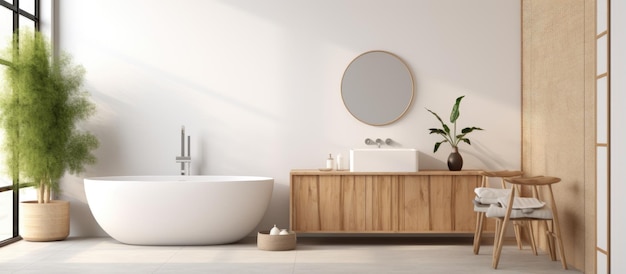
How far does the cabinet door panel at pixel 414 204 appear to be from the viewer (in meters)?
6.16

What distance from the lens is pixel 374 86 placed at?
6.62 m

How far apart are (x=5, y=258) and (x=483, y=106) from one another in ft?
13.7

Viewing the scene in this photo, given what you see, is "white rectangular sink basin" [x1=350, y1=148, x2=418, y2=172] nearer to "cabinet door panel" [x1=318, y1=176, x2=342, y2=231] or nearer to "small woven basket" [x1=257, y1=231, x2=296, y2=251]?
"cabinet door panel" [x1=318, y1=176, x2=342, y2=231]

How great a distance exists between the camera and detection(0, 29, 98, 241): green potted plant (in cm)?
609

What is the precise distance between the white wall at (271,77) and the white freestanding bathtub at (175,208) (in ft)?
2.52

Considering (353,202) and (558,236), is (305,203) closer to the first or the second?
(353,202)

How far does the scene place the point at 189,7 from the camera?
22.0 ft

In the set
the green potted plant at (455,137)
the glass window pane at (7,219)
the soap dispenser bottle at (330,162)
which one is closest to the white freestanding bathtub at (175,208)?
the soap dispenser bottle at (330,162)

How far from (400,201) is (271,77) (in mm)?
1634

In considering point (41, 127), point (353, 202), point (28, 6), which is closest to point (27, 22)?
point (28, 6)

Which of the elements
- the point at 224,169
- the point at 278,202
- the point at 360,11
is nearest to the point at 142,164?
the point at 224,169
